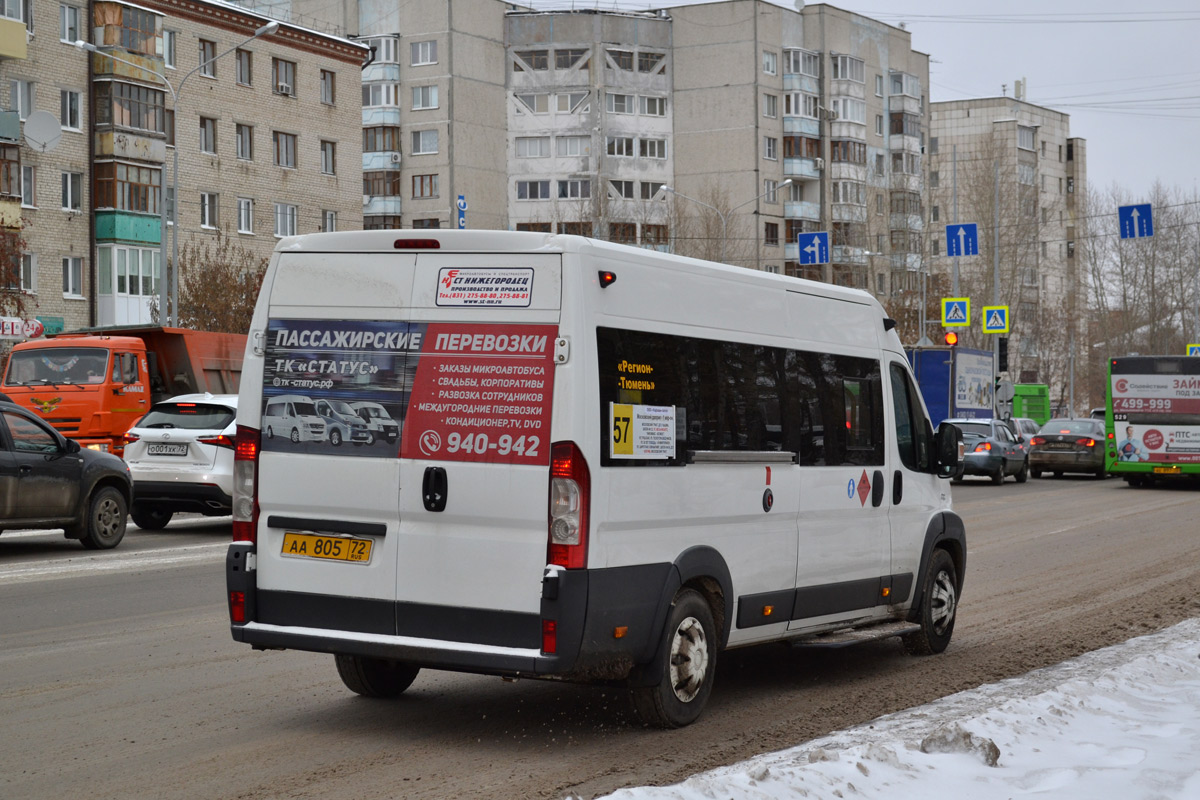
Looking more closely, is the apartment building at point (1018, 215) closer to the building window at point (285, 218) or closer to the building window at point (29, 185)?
the building window at point (285, 218)

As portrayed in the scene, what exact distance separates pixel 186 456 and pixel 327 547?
1226cm

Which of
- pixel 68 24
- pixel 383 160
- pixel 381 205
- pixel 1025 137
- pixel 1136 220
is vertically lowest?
pixel 1136 220

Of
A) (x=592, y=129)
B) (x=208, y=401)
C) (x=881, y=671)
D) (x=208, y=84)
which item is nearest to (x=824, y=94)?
(x=592, y=129)

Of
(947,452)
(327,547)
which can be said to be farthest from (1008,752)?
(947,452)

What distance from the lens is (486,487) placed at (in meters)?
6.64

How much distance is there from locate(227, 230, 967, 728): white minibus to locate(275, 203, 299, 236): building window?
54.7 metres

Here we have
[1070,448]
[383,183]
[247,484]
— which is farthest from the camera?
[383,183]

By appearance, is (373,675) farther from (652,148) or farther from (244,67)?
(652,148)

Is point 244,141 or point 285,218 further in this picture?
point 285,218

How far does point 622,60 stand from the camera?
93.0m

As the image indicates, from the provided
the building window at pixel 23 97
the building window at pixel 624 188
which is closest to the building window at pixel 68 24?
the building window at pixel 23 97

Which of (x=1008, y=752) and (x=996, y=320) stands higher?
(x=996, y=320)

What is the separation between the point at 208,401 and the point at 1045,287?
102 metres

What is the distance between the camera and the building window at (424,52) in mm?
86625
